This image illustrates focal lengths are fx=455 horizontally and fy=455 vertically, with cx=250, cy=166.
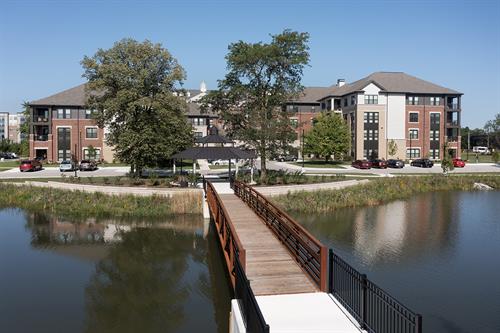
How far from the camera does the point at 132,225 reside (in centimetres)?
2722

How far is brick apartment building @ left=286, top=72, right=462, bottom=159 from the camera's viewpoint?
67.8 m

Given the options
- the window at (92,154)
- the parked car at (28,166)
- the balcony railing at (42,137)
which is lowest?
the parked car at (28,166)

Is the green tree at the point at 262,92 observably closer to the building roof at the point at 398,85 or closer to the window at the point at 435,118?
the building roof at the point at 398,85

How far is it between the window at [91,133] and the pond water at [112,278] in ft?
135

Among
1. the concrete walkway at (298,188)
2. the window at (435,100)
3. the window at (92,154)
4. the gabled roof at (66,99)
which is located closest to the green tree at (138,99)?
the concrete walkway at (298,188)

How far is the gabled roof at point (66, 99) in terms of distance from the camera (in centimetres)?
6575

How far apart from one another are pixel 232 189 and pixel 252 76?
14.0m

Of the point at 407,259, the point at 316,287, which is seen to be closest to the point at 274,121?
the point at 407,259

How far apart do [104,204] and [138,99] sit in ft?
27.5

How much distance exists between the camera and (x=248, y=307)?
29.4 feet

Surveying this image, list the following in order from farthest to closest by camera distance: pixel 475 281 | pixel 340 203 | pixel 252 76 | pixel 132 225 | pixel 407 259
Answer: pixel 252 76 < pixel 340 203 < pixel 132 225 < pixel 407 259 < pixel 475 281

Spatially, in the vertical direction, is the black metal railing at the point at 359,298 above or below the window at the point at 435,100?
below

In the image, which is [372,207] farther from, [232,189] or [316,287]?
[316,287]

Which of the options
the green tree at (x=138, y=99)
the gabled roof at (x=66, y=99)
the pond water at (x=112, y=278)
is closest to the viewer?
the pond water at (x=112, y=278)
